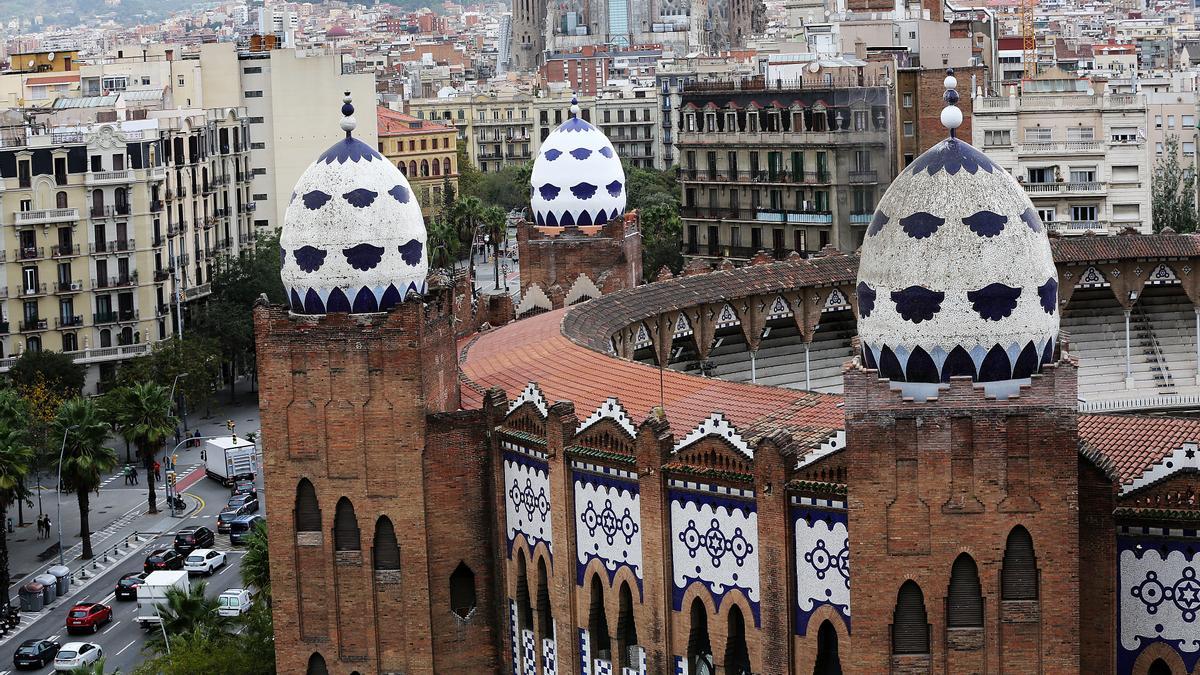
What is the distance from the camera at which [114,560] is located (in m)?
65.2

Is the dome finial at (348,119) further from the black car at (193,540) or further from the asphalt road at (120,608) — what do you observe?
the black car at (193,540)

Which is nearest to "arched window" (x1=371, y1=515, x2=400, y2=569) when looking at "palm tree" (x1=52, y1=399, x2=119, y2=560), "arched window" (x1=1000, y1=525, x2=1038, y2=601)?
"arched window" (x1=1000, y1=525, x2=1038, y2=601)

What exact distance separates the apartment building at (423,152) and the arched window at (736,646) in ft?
380

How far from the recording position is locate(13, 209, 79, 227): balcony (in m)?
87.0

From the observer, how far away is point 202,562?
62438 mm

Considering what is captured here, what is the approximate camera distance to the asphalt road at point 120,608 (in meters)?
55.7

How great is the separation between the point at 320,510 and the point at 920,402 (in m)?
11.9

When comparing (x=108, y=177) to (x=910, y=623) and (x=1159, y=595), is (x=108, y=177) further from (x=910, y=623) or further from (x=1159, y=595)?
(x=1159, y=595)

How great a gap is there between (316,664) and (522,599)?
12.2 ft

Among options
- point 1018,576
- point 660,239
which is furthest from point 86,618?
→ point 660,239

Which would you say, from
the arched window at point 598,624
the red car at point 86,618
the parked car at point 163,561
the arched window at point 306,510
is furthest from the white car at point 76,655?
the arched window at point 598,624

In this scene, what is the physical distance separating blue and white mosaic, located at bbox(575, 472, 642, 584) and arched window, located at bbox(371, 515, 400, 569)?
12.3 ft

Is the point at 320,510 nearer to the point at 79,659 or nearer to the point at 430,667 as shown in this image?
the point at 430,667

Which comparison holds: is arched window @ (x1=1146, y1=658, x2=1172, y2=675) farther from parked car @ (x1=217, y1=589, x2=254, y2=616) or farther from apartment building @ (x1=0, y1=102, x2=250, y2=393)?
apartment building @ (x1=0, y1=102, x2=250, y2=393)
